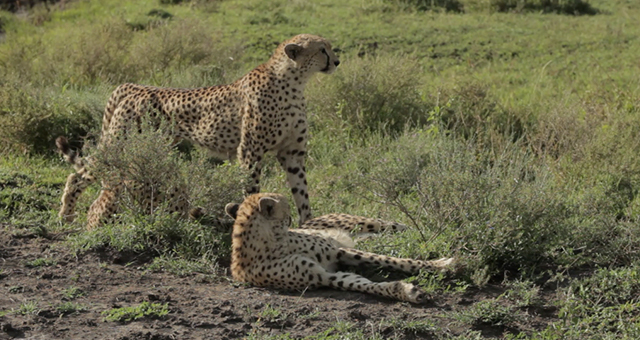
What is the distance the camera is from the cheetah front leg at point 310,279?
14.5ft

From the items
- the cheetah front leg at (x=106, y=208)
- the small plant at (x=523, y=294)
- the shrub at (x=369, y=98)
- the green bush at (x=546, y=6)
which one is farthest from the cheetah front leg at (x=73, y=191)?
the green bush at (x=546, y=6)

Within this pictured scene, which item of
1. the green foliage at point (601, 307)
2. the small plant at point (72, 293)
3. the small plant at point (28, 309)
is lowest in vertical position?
the green foliage at point (601, 307)

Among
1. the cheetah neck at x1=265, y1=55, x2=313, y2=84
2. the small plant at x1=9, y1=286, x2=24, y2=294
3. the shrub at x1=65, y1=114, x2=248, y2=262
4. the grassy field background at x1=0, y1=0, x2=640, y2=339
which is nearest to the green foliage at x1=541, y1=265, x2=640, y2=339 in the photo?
the grassy field background at x1=0, y1=0, x2=640, y2=339

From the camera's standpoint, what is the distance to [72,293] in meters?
4.48

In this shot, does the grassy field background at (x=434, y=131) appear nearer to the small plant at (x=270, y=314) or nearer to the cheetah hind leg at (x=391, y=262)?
the cheetah hind leg at (x=391, y=262)

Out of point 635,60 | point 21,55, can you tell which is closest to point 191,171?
point 21,55

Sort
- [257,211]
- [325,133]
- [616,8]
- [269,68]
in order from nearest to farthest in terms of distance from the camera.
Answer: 1. [257,211]
2. [269,68]
3. [325,133]
4. [616,8]

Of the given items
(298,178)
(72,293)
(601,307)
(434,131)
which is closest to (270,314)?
(72,293)

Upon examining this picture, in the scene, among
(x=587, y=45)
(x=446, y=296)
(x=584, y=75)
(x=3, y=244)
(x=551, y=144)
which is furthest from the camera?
(x=587, y=45)

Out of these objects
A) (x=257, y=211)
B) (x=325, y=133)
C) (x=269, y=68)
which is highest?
(x=269, y=68)

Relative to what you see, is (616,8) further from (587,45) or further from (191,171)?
(191,171)

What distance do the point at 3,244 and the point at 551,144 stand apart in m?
4.53

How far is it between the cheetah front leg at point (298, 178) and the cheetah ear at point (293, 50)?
0.68 m

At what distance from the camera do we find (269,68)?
20.1 ft
